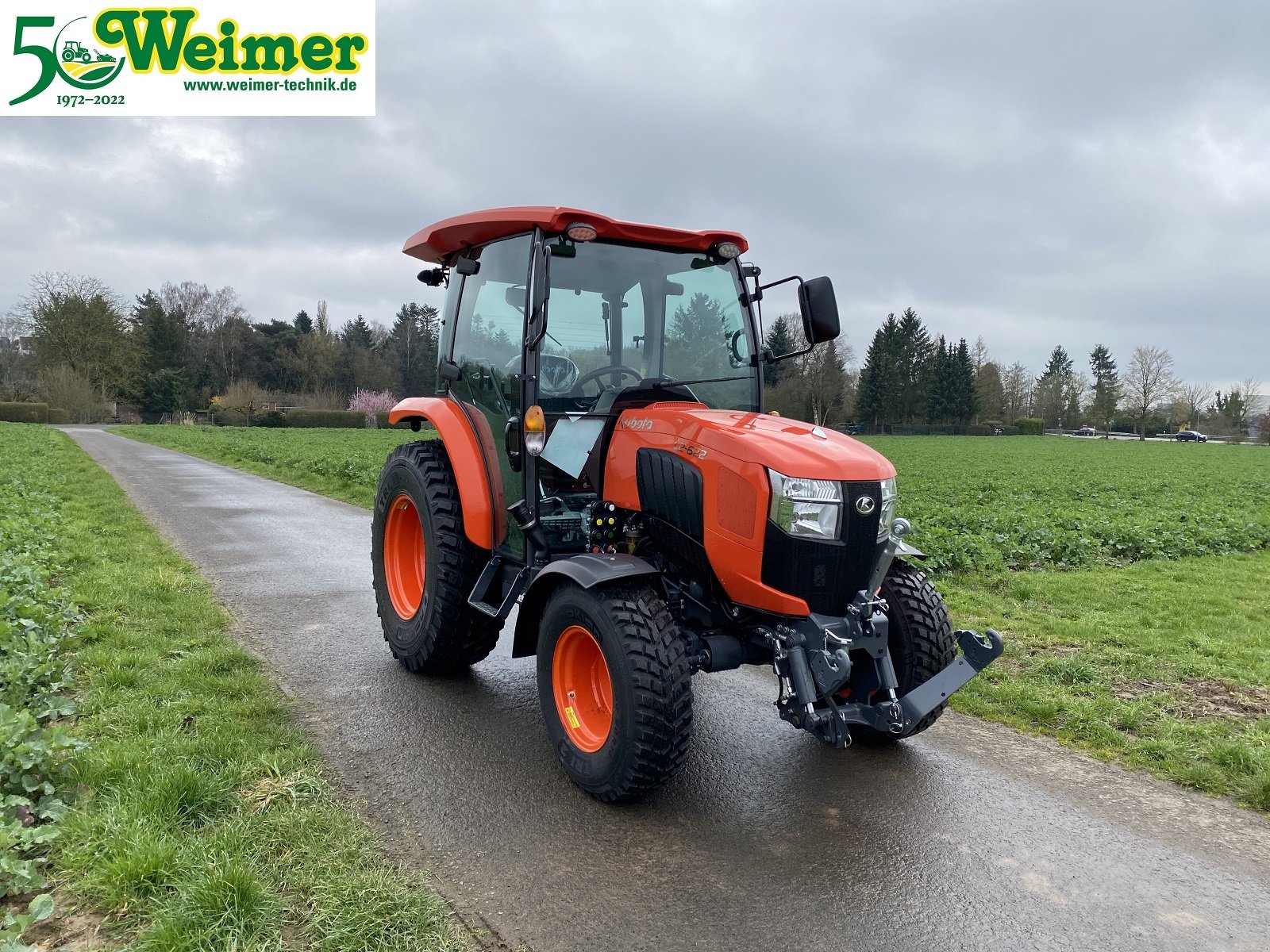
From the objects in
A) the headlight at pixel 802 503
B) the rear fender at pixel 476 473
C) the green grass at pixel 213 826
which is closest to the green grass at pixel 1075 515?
the rear fender at pixel 476 473

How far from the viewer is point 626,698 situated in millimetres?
3078

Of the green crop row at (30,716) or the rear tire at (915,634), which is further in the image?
the rear tire at (915,634)

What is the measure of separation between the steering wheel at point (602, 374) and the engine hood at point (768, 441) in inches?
13.3

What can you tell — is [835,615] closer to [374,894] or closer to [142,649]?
[374,894]

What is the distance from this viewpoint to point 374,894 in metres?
2.55

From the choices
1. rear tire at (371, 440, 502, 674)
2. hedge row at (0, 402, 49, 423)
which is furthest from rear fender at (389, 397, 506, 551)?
hedge row at (0, 402, 49, 423)

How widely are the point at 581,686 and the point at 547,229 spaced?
2.07 m

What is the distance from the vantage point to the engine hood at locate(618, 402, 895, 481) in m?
3.16

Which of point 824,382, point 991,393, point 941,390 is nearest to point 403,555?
point 824,382

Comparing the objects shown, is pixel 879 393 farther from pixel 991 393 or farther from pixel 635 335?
pixel 635 335

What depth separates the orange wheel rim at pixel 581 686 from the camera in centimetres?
348

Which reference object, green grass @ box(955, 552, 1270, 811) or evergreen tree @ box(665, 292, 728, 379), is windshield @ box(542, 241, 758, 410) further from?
green grass @ box(955, 552, 1270, 811)

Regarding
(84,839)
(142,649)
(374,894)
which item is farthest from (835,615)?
(142,649)

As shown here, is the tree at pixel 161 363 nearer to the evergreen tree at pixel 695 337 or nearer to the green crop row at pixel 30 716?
the green crop row at pixel 30 716
